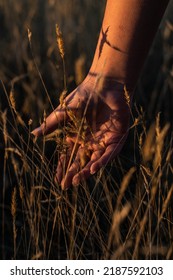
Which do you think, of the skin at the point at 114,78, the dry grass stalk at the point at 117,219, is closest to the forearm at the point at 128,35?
the skin at the point at 114,78

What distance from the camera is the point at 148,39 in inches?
66.9

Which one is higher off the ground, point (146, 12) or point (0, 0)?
point (0, 0)

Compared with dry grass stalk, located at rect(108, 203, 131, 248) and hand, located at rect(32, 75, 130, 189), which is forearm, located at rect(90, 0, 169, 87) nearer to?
hand, located at rect(32, 75, 130, 189)

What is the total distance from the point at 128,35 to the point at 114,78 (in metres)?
0.15

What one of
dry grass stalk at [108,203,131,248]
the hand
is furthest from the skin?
dry grass stalk at [108,203,131,248]

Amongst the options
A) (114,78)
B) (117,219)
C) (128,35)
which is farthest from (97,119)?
(117,219)

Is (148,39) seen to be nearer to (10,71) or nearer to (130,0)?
(130,0)

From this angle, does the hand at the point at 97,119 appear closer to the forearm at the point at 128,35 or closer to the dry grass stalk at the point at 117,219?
the forearm at the point at 128,35

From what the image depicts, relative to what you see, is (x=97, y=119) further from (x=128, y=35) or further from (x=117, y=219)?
(x=117, y=219)

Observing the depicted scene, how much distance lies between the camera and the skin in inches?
64.8

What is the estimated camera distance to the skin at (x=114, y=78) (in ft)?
5.40

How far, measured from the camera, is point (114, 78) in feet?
5.64

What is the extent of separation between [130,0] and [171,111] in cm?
120
